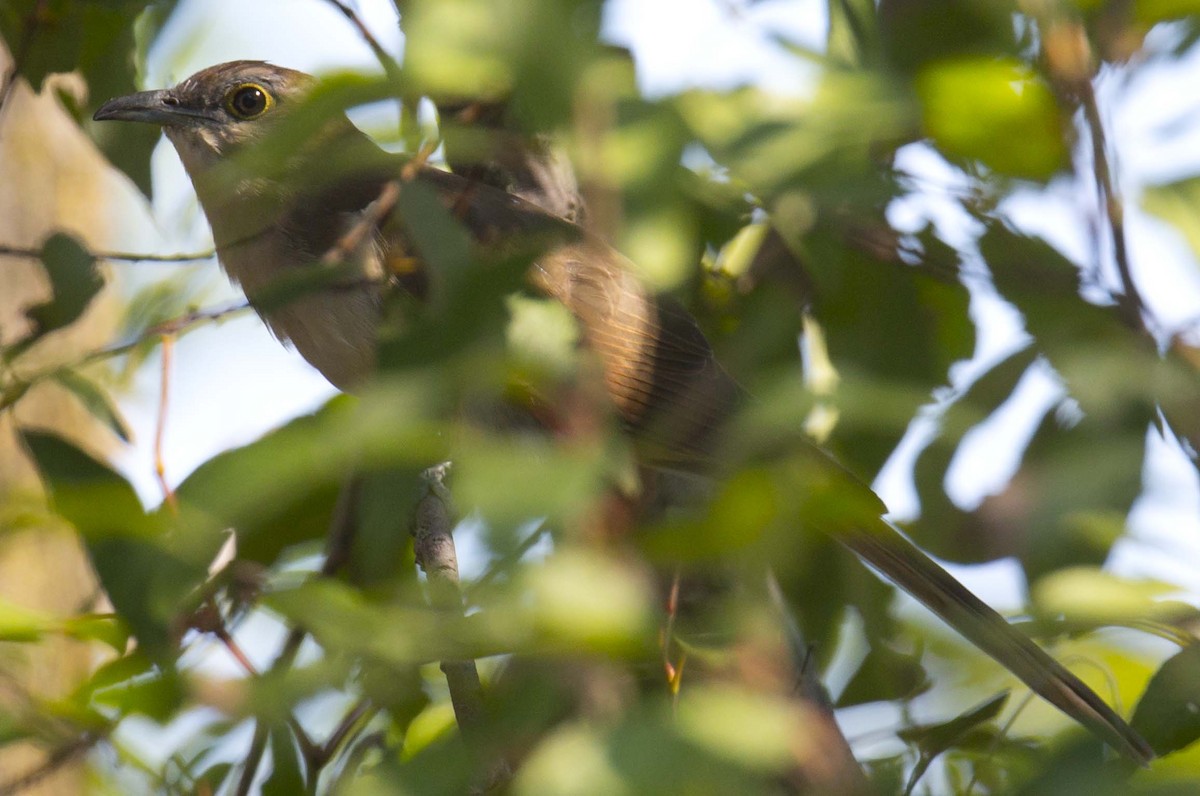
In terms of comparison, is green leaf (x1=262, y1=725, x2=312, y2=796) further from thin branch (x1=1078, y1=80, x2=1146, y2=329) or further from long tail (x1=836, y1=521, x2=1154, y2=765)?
thin branch (x1=1078, y1=80, x2=1146, y2=329)

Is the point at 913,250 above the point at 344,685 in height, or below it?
below

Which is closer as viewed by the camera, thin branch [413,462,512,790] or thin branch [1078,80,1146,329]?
thin branch [413,462,512,790]

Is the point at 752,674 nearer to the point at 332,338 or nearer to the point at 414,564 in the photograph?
the point at 414,564

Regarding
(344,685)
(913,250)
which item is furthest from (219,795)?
(913,250)

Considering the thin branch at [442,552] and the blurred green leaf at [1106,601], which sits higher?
the blurred green leaf at [1106,601]

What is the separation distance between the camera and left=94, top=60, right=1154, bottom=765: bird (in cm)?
293

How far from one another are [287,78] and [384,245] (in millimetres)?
1297

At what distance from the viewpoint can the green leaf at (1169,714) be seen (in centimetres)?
193

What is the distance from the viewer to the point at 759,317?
289cm

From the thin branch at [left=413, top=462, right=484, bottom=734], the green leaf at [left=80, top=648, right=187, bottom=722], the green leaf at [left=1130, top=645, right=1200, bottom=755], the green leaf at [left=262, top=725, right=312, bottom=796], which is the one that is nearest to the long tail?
the green leaf at [left=1130, top=645, right=1200, bottom=755]

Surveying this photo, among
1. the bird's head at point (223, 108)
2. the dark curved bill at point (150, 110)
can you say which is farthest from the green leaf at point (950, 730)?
the bird's head at point (223, 108)

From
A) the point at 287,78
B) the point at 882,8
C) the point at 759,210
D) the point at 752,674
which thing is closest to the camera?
the point at 752,674

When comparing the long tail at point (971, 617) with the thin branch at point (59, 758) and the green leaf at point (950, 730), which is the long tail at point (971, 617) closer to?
the green leaf at point (950, 730)

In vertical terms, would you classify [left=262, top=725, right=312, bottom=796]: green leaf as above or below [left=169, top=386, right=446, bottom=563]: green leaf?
below
